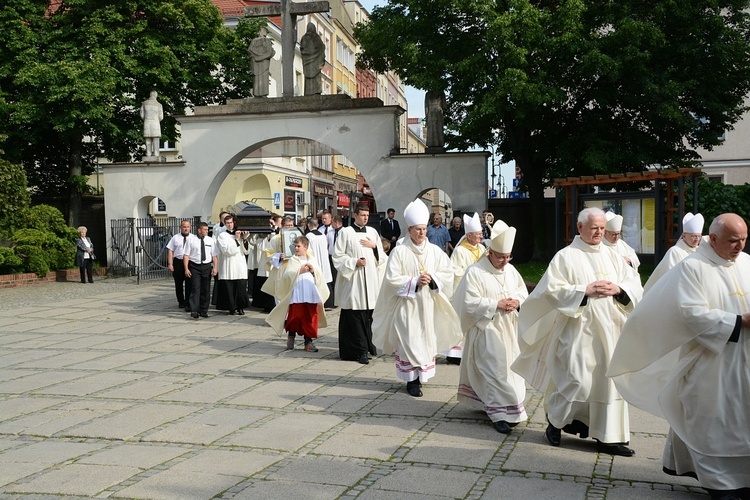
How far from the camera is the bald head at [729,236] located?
4863 mm

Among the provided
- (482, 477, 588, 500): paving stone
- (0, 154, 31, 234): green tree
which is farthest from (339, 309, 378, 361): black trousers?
(0, 154, 31, 234): green tree

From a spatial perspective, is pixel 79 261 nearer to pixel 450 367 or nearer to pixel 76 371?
pixel 76 371

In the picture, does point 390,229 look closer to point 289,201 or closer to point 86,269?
point 86,269

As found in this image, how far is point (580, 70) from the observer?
20.2 metres

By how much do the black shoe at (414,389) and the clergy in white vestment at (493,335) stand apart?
3.20ft

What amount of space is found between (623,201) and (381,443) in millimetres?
10855

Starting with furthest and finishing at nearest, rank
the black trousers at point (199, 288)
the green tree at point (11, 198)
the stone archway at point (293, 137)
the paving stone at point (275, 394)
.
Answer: the green tree at point (11, 198), the stone archway at point (293, 137), the black trousers at point (199, 288), the paving stone at point (275, 394)

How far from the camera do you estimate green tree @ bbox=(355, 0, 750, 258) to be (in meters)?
20.0

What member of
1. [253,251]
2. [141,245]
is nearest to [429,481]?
[253,251]

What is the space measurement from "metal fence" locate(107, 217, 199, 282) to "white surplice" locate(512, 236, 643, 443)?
1736cm

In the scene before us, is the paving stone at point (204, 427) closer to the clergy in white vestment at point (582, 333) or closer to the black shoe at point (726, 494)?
the clergy in white vestment at point (582, 333)

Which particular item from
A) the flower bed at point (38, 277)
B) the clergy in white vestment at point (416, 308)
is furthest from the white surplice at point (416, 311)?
the flower bed at point (38, 277)

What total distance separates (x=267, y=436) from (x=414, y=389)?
2.12 m

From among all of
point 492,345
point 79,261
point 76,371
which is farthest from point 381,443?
point 79,261
